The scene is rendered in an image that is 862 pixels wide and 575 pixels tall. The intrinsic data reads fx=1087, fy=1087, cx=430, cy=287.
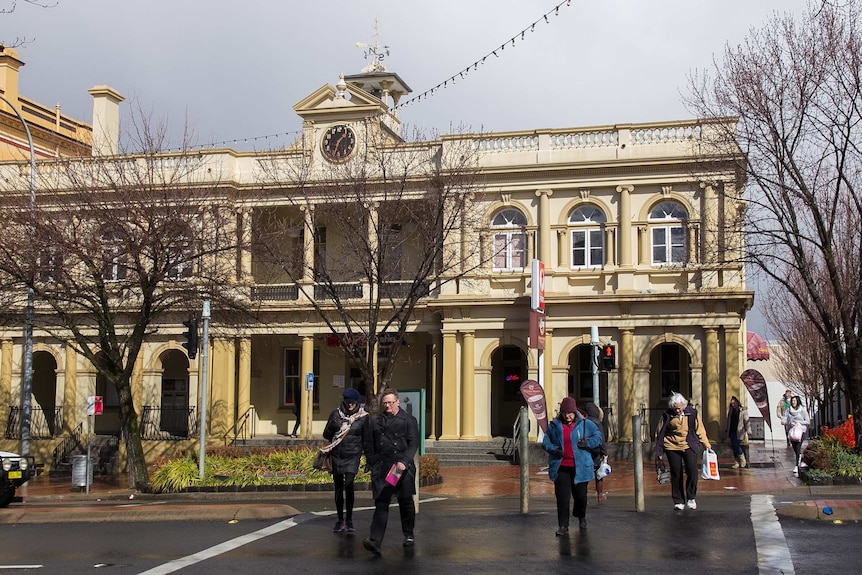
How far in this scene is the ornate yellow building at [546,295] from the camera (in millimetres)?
31906

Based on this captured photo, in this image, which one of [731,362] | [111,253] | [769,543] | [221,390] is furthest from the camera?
[221,390]

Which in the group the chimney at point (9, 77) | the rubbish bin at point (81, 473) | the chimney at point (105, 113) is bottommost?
the rubbish bin at point (81, 473)

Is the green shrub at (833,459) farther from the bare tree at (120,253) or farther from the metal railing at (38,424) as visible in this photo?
the metal railing at (38,424)

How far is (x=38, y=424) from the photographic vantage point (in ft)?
123

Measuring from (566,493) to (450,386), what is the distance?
70.0 ft

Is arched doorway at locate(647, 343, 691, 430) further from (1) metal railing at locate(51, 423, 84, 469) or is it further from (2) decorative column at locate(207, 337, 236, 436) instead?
(1) metal railing at locate(51, 423, 84, 469)

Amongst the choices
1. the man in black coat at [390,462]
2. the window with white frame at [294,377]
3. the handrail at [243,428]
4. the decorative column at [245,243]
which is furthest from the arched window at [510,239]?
the man in black coat at [390,462]

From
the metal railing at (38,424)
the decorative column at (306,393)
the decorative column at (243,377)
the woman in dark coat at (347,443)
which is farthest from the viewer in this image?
the metal railing at (38,424)

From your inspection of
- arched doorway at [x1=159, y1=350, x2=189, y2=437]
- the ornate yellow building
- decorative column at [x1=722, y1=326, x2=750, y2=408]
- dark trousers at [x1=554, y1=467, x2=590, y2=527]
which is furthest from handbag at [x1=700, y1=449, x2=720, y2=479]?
arched doorway at [x1=159, y1=350, x2=189, y2=437]

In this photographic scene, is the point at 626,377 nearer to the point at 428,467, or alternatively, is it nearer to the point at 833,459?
the point at 428,467

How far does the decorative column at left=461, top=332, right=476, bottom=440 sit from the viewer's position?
109ft

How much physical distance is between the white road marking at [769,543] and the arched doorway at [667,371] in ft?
60.5

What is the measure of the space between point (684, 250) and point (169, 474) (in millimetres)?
17027

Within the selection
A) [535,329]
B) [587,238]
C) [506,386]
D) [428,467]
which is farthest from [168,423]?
[428,467]
